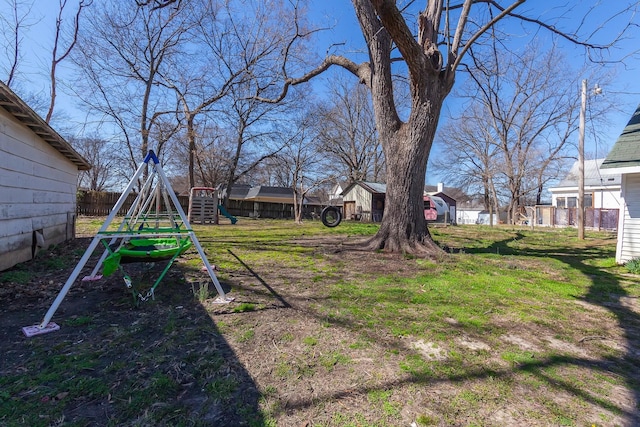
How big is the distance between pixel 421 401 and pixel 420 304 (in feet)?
5.34

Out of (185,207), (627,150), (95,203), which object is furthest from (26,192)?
(185,207)

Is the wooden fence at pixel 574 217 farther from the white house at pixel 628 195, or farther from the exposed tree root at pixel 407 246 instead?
the exposed tree root at pixel 407 246

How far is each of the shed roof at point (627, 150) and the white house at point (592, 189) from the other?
15045mm

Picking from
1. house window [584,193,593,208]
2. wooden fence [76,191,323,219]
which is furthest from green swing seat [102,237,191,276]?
house window [584,193,593,208]

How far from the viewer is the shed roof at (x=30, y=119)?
14.3 feet

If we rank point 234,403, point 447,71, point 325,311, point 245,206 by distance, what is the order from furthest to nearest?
point 245,206 → point 447,71 → point 325,311 → point 234,403

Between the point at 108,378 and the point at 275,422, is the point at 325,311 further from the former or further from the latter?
the point at 108,378

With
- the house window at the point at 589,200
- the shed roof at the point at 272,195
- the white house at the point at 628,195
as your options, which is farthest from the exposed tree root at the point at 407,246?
the shed roof at the point at 272,195

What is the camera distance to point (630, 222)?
604 cm

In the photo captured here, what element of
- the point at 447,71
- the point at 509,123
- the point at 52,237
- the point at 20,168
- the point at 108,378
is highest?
the point at 509,123

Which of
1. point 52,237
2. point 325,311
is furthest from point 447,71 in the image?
point 52,237

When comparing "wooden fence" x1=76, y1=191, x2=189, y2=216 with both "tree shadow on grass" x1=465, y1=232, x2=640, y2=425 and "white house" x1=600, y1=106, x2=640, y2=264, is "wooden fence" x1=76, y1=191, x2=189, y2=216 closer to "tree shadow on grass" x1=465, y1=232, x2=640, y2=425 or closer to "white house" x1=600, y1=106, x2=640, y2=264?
"tree shadow on grass" x1=465, y1=232, x2=640, y2=425

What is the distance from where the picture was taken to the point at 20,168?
16.7ft

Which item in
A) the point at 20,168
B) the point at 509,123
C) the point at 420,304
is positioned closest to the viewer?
the point at 420,304
